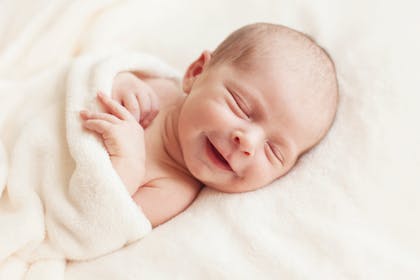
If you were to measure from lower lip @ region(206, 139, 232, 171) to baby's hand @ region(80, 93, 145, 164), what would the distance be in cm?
14

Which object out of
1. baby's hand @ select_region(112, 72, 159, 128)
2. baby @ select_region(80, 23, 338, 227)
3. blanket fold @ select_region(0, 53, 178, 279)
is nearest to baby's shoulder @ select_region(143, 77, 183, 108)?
baby's hand @ select_region(112, 72, 159, 128)

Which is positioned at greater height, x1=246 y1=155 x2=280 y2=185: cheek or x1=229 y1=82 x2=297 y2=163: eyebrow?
x1=229 y1=82 x2=297 y2=163: eyebrow

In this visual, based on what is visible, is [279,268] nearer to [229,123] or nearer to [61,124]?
[229,123]

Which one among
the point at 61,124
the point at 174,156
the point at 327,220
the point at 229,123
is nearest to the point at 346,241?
the point at 327,220

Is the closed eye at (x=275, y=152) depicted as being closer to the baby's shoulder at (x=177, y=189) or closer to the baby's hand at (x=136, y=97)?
the baby's shoulder at (x=177, y=189)

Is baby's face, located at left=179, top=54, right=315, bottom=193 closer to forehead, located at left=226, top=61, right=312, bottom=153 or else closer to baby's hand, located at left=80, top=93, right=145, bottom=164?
forehead, located at left=226, top=61, right=312, bottom=153

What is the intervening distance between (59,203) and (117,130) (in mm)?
191

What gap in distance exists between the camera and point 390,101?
1325mm

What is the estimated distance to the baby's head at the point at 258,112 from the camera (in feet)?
4.08

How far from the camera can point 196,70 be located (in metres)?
1.45

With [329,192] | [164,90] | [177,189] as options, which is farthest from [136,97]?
[329,192]

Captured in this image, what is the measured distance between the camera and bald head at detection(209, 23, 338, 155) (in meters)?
1.27

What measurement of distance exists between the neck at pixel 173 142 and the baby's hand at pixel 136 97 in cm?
6

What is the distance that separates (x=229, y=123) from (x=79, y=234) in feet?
1.28
